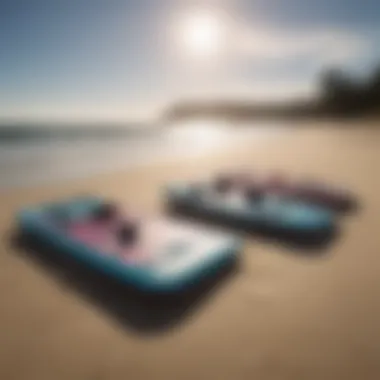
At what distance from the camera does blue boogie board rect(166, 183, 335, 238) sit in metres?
4.03

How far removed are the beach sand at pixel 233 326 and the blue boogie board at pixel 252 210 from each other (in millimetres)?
257

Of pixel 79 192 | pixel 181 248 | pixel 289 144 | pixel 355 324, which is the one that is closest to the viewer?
pixel 355 324

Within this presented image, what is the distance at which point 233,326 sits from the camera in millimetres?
2588

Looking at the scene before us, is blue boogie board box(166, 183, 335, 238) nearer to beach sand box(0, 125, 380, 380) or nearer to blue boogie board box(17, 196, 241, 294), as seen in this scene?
beach sand box(0, 125, 380, 380)

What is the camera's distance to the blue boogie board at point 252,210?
403cm

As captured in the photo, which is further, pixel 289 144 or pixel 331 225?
pixel 289 144

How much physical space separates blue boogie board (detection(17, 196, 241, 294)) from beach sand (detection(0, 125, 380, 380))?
0.64 ft

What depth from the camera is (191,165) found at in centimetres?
852

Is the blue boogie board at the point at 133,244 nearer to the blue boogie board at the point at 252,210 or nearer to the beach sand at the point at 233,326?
the beach sand at the point at 233,326

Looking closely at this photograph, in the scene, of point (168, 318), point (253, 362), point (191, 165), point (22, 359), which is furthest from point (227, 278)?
point (191, 165)

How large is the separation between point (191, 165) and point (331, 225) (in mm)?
4631

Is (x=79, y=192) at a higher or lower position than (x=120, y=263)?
higher

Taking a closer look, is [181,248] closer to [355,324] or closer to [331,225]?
[355,324]

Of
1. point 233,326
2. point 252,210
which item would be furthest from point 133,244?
point 252,210
